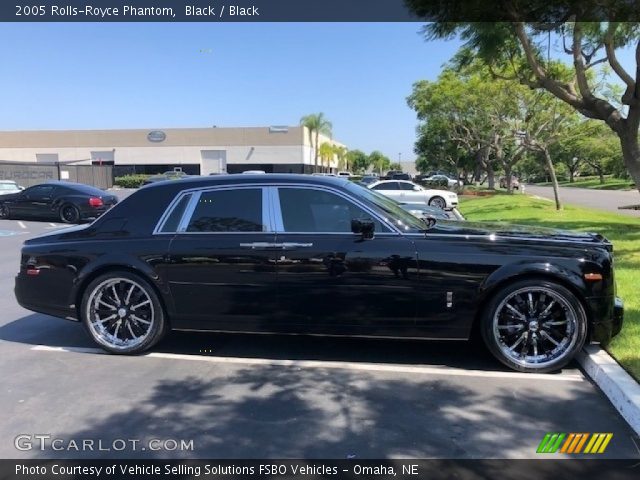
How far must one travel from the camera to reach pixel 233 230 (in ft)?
16.2

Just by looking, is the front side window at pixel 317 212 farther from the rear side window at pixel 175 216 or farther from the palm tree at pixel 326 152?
the palm tree at pixel 326 152

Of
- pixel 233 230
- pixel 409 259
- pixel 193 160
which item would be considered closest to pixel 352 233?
pixel 409 259

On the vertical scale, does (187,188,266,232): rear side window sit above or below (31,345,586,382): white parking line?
above

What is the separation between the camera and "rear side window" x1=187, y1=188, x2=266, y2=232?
4.96 meters

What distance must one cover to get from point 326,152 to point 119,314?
250 feet

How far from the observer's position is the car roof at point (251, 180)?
5.03 m

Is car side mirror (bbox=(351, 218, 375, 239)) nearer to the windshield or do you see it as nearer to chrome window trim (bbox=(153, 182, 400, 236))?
chrome window trim (bbox=(153, 182, 400, 236))

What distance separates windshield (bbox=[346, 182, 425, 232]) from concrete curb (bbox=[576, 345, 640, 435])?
183 centimetres

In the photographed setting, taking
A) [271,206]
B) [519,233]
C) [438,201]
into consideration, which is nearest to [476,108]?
[438,201]

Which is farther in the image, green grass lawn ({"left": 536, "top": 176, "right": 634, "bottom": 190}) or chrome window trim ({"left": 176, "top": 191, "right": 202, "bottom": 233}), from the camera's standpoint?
green grass lawn ({"left": 536, "top": 176, "right": 634, "bottom": 190})

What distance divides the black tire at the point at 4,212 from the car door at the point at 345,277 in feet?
59.1

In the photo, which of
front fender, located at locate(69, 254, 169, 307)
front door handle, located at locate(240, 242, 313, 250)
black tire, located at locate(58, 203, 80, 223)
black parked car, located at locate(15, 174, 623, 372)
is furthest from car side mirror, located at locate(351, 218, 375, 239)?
black tire, located at locate(58, 203, 80, 223)

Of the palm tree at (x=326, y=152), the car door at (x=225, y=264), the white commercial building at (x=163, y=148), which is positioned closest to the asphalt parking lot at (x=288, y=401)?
the car door at (x=225, y=264)

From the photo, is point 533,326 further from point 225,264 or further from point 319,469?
point 225,264
